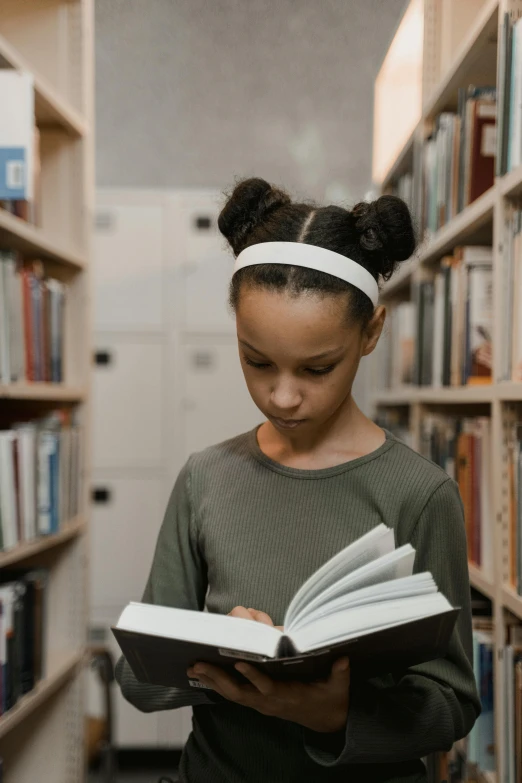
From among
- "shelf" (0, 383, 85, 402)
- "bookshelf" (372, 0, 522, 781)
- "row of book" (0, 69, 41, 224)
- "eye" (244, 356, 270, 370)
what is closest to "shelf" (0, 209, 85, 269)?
"row of book" (0, 69, 41, 224)

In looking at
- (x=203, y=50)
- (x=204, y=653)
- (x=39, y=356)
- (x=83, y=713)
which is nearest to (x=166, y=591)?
(x=204, y=653)

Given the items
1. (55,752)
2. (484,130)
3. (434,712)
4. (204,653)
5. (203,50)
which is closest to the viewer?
(204,653)

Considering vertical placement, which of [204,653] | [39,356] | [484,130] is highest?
[484,130]

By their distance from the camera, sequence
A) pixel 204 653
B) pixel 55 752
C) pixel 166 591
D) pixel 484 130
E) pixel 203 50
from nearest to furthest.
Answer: pixel 204 653 < pixel 166 591 < pixel 484 130 < pixel 55 752 < pixel 203 50

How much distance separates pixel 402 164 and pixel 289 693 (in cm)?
193

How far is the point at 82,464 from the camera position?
2.08 m

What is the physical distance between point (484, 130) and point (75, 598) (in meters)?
1.54

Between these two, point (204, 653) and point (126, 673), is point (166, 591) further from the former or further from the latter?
point (204, 653)

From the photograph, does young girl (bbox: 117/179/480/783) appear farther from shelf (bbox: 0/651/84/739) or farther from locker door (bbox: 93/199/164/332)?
locker door (bbox: 93/199/164/332)

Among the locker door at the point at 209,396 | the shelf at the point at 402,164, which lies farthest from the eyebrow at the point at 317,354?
the locker door at the point at 209,396

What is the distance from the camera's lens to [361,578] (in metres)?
0.64

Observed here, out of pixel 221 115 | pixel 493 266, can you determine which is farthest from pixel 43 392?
pixel 221 115

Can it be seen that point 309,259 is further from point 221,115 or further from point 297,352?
point 221,115

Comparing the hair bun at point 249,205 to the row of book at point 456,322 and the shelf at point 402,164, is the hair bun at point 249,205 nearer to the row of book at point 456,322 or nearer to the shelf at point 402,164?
the row of book at point 456,322
